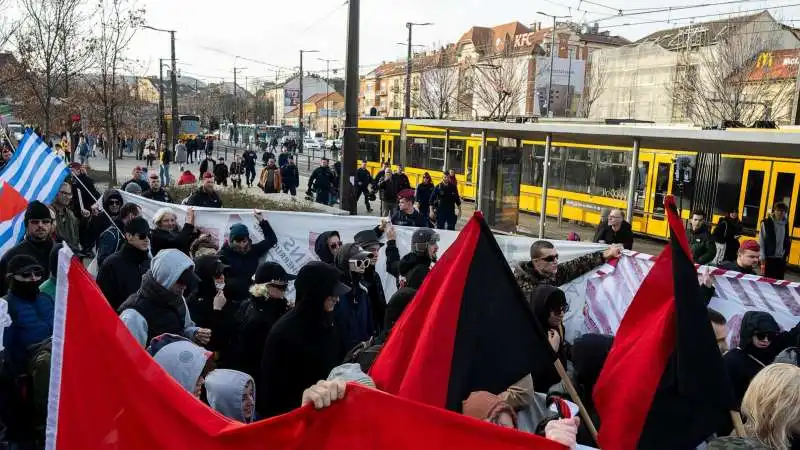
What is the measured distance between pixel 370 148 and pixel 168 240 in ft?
66.8

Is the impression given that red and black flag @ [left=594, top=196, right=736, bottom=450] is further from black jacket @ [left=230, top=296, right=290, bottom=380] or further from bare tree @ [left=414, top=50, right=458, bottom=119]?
bare tree @ [left=414, top=50, right=458, bottom=119]

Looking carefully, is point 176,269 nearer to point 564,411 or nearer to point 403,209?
point 564,411

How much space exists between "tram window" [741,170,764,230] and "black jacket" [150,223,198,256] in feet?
40.1

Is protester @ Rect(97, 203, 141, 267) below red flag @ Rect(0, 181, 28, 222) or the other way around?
below

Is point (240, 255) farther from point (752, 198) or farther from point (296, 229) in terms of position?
point (752, 198)

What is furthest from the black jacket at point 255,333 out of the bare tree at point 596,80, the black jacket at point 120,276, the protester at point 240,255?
the bare tree at point 596,80

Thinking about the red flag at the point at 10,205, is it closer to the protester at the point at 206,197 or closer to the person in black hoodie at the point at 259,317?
the protester at the point at 206,197

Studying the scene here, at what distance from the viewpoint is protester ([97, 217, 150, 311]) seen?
5.32m

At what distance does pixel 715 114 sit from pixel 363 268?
3272 centimetres

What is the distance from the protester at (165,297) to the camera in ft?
13.2

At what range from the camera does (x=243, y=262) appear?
21.7ft

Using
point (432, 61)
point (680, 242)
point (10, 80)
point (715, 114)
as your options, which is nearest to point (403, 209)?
point (680, 242)

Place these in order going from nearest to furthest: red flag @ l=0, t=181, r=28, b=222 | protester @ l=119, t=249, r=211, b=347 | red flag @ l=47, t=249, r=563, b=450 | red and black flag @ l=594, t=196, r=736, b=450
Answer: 1. red flag @ l=47, t=249, r=563, b=450
2. red and black flag @ l=594, t=196, r=736, b=450
3. protester @ l=119, t=249, r=211, b=347
4. red flag @ l=0, t=181, r=28, b=222

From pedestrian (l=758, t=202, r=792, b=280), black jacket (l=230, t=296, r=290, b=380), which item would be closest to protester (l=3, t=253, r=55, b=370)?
black jacket (l=230, t=296, r=290, b=380)
